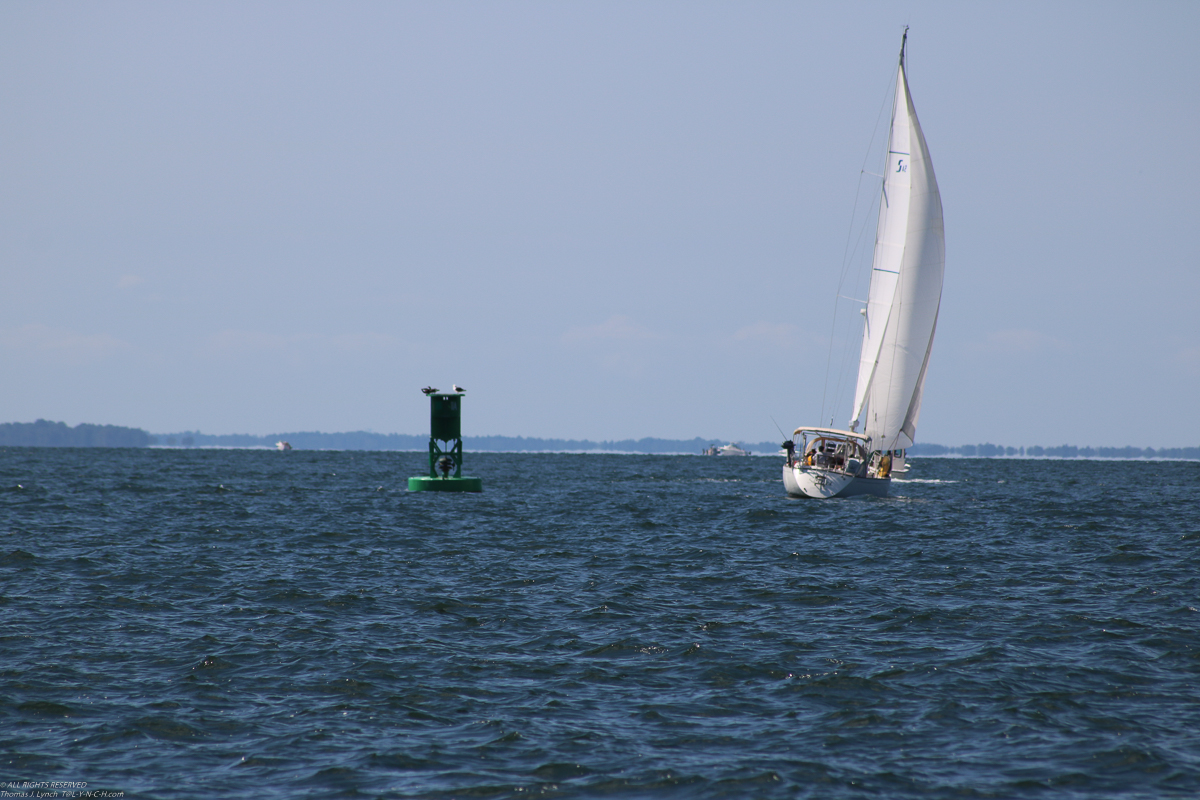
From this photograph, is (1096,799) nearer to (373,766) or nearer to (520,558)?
(373,766)

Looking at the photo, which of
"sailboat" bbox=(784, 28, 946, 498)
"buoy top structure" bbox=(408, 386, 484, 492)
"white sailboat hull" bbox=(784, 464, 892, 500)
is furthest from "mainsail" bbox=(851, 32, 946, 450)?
"buoy top structure" bbox=(408, 386, 484, 492)

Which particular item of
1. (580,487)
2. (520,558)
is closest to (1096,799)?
(520,558)

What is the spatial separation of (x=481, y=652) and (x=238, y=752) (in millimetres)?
4995

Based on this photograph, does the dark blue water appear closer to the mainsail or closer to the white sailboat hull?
the white sailboat hull

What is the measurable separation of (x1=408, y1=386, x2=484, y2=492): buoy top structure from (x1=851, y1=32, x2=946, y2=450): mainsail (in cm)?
1945

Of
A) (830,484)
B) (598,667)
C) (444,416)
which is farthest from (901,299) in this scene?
(598,667)

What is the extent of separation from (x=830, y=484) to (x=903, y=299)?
10919 mm

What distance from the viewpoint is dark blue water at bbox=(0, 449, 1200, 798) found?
10.4 m

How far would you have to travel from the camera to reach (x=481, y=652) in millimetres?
15445

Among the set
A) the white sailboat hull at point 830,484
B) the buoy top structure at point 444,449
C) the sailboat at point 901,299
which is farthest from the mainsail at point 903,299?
the buoy top structure at point 444,449

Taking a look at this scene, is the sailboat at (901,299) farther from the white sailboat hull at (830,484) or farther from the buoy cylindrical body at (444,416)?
the buoy cylindrical body at (444,416)

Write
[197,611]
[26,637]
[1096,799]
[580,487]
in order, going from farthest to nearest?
1. [580,487]
2. [197,611]
3. [26,637]
4. [1096,799]

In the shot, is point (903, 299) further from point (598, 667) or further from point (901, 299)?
point (598, 667)

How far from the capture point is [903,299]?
5034 cm
